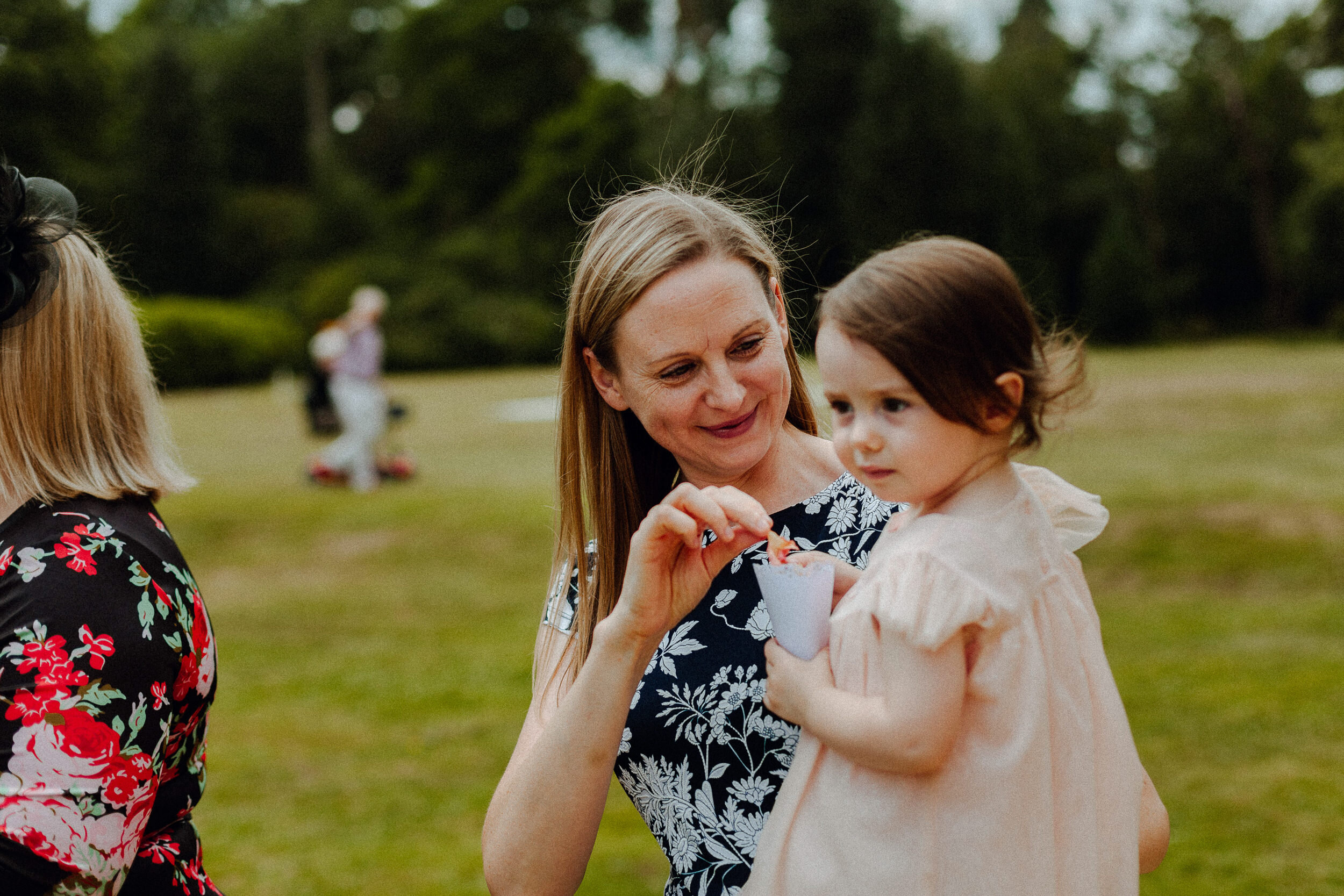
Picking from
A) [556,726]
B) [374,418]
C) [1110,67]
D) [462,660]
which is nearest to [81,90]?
[374,418]

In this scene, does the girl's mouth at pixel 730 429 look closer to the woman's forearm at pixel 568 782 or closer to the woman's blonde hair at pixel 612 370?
the woman's blonde hair at pixel 612 370

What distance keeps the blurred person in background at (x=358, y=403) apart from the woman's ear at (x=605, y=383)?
11.4m

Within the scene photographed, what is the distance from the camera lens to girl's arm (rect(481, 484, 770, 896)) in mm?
1775

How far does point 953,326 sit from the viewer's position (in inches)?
62.2

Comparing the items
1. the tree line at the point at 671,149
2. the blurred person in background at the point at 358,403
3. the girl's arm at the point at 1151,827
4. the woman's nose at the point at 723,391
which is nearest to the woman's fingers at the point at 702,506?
the woman's nose at the point at 723,391

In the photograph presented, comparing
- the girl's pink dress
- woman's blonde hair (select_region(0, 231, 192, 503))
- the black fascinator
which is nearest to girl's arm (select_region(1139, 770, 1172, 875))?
the girl's pink dress

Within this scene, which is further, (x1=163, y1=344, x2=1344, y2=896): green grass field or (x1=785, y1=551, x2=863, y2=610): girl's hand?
(x1=163, y1=344, x2=1344, y2=896): green grass field

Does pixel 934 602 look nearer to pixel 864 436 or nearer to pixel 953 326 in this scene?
pixel 864 436

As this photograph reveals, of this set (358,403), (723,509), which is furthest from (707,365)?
(358,403)

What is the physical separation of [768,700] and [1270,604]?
26.6 ft

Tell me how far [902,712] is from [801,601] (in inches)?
8.5

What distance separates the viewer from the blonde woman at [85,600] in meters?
1.78

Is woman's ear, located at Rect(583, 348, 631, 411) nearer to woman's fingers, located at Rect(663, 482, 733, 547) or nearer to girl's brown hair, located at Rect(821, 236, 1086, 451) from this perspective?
woman's fingers, located at Rect(663, 482, 733, 547)

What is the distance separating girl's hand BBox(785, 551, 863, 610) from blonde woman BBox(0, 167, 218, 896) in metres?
1.01
